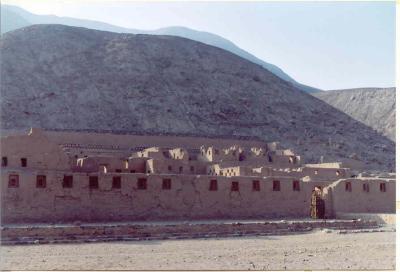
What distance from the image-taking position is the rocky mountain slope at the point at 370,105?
3497 inches

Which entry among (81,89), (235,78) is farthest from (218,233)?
(235,78)

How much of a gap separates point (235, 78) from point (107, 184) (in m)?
77.3

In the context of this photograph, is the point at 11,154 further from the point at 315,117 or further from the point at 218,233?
the point at 315,117

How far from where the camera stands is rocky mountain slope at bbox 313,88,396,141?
8881 centimetres

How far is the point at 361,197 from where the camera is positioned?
26.9m

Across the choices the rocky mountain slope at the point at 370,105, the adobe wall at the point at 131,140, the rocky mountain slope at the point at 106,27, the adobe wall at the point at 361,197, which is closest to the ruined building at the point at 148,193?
the adobe wall at the point at 361,197

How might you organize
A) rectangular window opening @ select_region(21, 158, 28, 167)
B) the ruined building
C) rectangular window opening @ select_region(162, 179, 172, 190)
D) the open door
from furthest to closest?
the open door
rectangular window opening @ select_region(21, 158, 28, 167)
rectangular window opening @ select_region(162, 179, 172, 190)
the ruined building

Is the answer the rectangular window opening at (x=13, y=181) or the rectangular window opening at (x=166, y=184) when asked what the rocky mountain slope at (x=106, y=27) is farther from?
the rectangular window opening at (x=13, y=181)

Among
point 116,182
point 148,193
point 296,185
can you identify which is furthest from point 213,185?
point 296,185

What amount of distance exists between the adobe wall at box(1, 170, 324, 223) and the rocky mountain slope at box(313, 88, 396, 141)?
63301mm

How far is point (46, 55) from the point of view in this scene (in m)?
89.1

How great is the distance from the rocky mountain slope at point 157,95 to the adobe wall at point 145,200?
40.7 metres

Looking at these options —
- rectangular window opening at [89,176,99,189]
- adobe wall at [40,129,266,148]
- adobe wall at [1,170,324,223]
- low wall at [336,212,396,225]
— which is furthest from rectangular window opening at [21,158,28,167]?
adobe wall at [40,129,266,148]

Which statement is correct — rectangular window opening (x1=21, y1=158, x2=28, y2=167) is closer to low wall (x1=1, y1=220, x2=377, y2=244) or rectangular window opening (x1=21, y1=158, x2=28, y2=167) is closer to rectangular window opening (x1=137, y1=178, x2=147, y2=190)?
rectangular window opening (x1=137, y1=178, x2=147, y2=190)
